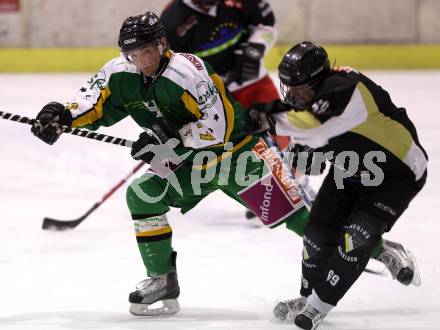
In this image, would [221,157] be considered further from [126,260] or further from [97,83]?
[126,260]

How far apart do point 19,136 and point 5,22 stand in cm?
268

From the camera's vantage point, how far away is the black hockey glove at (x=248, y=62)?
16.2 ft

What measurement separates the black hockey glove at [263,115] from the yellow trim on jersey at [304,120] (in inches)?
2.5

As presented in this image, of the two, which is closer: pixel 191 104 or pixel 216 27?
pixel 191 104

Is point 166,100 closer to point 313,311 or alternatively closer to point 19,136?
point 313,311

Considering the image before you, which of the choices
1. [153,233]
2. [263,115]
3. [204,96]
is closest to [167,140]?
[204,96]

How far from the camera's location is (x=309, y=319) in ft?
10.0

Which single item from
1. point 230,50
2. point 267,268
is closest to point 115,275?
point 267,268

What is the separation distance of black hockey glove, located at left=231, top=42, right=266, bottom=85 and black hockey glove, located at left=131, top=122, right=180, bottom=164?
166 cm

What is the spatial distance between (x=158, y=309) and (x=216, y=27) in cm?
199

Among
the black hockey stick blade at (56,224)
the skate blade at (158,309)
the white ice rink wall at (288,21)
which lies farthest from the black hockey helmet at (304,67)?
the white ice rink wall at (288,21)

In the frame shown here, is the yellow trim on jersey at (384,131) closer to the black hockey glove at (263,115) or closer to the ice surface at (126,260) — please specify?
the black hockey glove at (263,115)

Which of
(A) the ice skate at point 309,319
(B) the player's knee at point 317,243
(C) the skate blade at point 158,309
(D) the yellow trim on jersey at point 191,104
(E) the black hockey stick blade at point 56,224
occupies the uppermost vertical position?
(D) the yellow trim on jersey at point 191,104

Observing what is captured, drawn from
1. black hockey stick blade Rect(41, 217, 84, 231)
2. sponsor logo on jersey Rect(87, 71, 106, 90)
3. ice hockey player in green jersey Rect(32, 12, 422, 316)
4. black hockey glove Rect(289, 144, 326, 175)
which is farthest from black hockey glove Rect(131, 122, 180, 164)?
black hockey stick blade Rect(41, 217, 84, 231)
